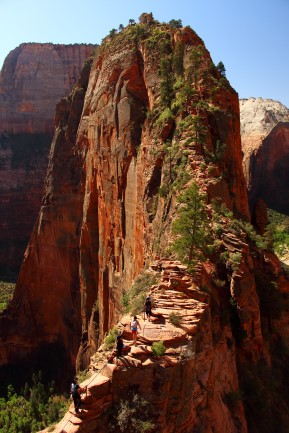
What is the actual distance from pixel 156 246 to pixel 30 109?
3585 inches

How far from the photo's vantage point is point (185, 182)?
2327cm

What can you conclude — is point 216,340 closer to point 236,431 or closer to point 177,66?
point 236,431

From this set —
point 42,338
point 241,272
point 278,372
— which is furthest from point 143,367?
point 42,338

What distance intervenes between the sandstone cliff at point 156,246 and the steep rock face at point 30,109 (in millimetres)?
46377

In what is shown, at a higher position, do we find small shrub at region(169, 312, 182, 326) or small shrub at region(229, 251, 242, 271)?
small shrub at region(229, 251, 242, 271)

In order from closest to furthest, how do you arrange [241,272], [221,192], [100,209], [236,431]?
[236,431], [241,272], [221,192], [100,209]

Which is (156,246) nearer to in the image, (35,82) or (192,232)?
(192,232)

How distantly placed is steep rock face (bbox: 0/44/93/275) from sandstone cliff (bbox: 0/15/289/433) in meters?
46.4

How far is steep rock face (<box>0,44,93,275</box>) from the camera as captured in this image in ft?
323

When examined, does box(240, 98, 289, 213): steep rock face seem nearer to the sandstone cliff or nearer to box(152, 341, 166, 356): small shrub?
the sandstone cliff

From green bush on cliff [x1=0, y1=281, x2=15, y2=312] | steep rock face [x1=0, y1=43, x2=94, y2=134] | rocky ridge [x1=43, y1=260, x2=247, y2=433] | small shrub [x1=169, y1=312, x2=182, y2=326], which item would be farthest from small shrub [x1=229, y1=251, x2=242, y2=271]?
steep rock face [x1=0, y1=43, x2=94, y2=134]

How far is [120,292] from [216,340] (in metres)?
15.2

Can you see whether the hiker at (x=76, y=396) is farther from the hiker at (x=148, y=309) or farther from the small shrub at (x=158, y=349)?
the hiker at (x=148, y=309)

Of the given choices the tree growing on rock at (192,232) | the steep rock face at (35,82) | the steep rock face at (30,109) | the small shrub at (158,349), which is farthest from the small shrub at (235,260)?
the steep rock face at (35,82)
